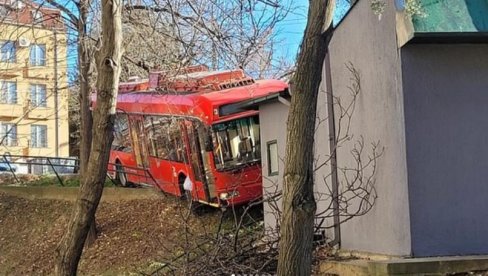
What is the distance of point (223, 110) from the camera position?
17891mm

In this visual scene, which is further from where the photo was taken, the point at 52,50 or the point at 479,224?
the point at 52,50

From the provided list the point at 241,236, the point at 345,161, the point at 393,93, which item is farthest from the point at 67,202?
the point at 393,93

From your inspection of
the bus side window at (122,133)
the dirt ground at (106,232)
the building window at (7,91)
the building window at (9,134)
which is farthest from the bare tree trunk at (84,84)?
the building window at (7,91)

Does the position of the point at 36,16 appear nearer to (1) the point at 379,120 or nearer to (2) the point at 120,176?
(1) the point at 379,120

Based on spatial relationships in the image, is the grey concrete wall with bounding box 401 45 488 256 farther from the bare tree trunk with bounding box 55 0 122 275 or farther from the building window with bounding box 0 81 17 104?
the building window with bounding box 0 81 17 104

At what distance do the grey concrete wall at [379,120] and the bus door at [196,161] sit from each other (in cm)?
759

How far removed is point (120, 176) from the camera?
83.6 ft

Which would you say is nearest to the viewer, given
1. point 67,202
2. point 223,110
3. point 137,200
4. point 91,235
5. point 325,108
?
point 325,108

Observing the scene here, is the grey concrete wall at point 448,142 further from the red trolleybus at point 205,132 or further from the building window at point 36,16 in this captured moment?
the building window at point 36,16

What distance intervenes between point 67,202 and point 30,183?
4365 mm

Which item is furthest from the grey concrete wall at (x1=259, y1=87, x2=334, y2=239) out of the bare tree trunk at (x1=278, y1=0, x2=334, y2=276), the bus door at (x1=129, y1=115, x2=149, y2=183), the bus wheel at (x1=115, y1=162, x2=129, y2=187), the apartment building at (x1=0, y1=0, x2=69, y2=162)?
the bus wheel at (x1=115, y1=162, x2=129, y2=187)

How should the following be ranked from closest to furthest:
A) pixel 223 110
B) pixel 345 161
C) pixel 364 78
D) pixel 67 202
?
pixel 364 78 → pixel 345 161 → pixel 223 110 → pixel 67 202

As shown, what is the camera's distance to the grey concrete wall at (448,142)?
9070 mm

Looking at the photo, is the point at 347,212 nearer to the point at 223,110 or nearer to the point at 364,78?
the point at 364,78
